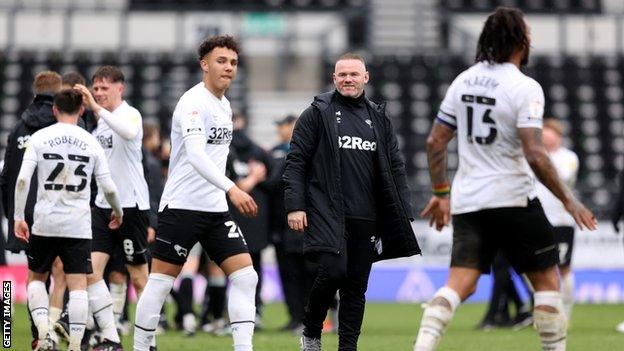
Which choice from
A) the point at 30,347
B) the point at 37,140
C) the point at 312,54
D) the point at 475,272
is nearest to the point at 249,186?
the point at 30,347

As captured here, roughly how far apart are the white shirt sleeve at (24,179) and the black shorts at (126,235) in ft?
3.36

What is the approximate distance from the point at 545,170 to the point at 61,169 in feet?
12.3

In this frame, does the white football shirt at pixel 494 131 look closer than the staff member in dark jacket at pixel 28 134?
Yes

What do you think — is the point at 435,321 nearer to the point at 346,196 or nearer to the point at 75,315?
the point at 346,196

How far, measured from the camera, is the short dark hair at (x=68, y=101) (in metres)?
10.0

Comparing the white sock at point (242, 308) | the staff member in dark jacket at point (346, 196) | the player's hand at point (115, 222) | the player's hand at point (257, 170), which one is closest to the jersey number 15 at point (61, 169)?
the player's hand at point (115, 222)

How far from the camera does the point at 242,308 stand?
9.02 metres

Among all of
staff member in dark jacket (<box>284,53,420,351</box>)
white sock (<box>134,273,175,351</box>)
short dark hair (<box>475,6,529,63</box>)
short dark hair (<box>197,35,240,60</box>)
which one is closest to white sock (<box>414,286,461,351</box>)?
staff member in dark jacket (<box>284,53,420,351</box>)

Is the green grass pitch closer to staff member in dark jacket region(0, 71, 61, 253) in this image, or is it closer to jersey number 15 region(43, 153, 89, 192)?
staff member in dark jacket region(0, 71, 61, 253)

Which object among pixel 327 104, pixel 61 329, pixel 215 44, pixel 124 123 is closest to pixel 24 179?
pixel 124 123

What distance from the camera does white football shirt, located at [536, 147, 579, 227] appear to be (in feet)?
47.5

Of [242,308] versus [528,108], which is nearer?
[528,108]

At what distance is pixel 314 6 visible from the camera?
101ft

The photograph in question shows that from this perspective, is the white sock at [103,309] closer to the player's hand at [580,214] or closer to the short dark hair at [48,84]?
Result: the short dark hair at [48,84]
